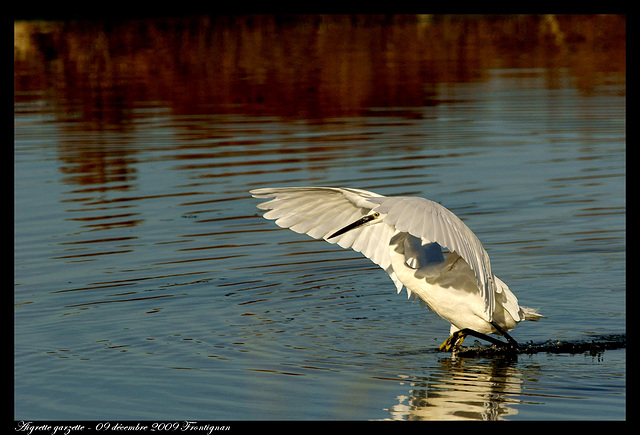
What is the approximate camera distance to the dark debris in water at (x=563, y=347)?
745 centimetres

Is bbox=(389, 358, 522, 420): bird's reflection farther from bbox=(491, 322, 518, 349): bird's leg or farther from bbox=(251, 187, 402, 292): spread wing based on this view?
bbox=(251, 187, 402, 292): spread wing

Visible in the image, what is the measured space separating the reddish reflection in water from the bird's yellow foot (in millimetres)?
13649

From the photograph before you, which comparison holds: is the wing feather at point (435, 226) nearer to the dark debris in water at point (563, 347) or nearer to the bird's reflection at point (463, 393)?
the bird's reflection at point (463, 393)

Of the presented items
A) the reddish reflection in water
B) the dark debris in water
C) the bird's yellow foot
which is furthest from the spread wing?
the reddish reflection in water

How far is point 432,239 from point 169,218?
648 centimetres

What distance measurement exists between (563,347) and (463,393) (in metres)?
1.23

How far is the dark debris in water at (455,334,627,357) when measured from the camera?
7.45 m

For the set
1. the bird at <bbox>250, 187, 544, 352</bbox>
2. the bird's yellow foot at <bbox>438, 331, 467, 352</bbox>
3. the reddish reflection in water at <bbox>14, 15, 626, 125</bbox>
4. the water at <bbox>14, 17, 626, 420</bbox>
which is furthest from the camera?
the reddish reflection in water at <bbox>14, 15, 626, 125</bbox>

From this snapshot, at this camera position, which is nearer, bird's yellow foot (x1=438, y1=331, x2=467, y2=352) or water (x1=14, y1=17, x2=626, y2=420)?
water (x1=14, y1=17, x2=626, y2=420)

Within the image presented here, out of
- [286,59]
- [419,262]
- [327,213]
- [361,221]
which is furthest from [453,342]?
[286,59]

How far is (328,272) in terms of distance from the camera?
987 centimetres
